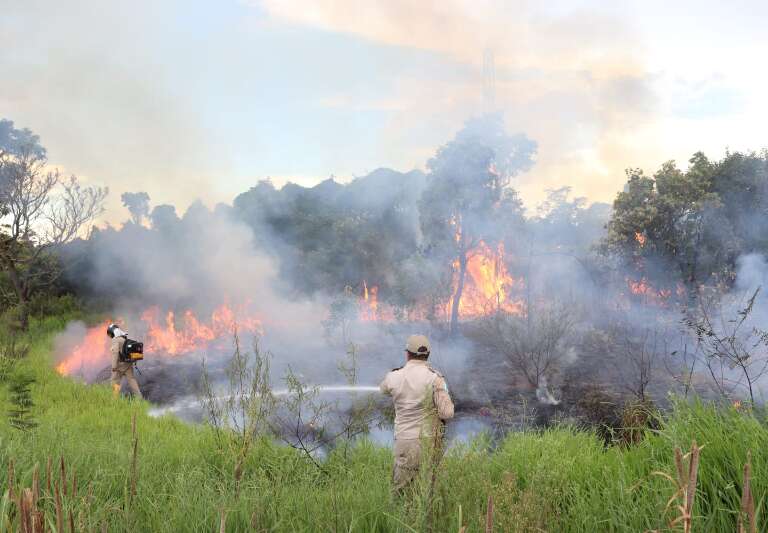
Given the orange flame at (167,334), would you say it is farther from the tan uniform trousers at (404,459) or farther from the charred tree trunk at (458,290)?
the tan uniform trousers at (404,459)

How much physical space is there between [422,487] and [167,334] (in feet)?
64.2

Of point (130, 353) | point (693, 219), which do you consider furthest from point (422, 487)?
point (693, 219)

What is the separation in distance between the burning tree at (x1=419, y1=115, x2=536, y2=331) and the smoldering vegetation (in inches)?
2.1

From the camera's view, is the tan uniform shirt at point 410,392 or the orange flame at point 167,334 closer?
the tan uniform shirt at point 410,392

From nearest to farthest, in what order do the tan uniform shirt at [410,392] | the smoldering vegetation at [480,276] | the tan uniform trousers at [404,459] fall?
the tan uniform trousers at [404,459], the tan uniform shirt at [410,392], the smoldering vegetation at [480,276]

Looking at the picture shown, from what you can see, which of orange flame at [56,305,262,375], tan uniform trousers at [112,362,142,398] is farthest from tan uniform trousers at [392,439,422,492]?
orange flame at [56,305,262,375]

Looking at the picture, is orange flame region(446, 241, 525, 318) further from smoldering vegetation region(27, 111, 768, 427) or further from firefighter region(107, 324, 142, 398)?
firefighter region(107, 324, 142, 398)

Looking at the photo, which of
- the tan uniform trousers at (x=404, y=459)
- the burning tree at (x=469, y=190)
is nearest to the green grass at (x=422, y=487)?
the tan uniform trousers at (x=404, y=459)

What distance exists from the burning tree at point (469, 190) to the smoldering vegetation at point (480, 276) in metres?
0.05

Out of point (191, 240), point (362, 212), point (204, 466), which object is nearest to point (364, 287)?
point (362, 212)

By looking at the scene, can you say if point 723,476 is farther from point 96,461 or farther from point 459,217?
point 459,217

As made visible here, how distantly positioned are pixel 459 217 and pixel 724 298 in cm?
956

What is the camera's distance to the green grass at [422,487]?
129 inches

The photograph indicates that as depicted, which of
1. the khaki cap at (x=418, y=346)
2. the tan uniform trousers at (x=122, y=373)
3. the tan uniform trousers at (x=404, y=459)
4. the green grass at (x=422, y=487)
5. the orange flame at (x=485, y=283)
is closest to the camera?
the green grass at (x=422, y=487)
